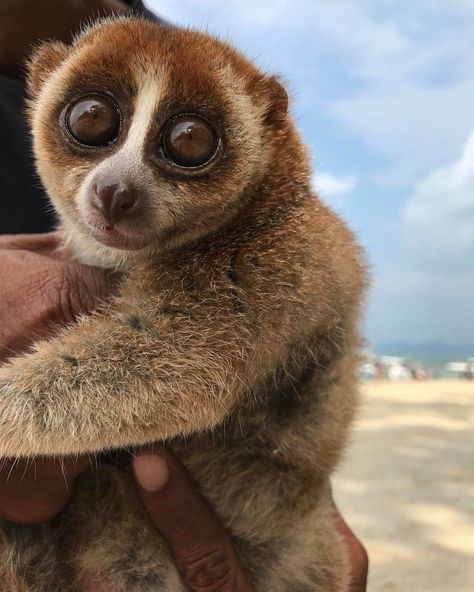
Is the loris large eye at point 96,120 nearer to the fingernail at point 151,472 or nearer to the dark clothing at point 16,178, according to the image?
the fingernail at point 151,472

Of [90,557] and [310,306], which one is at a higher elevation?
[310,306]

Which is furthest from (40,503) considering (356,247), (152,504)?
(356,247)

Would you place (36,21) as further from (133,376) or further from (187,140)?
(133,376)

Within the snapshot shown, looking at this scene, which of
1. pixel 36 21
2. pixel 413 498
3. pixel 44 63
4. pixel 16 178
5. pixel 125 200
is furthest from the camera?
pixel 413 498

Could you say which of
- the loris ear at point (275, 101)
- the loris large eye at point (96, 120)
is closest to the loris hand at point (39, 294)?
the loris large eye at point (96, 120)

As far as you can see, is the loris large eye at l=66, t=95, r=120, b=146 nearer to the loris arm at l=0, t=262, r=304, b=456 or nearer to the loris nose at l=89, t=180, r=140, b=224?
the loris nose at l=89, t=180, r=140, b=224

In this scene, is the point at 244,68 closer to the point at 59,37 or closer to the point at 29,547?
the point at 59,37

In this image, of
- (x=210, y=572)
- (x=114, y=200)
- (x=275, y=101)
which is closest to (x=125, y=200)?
(x=114, y=200)
